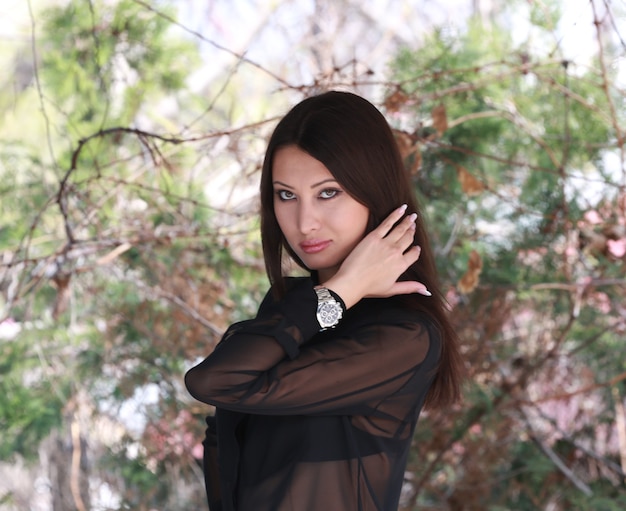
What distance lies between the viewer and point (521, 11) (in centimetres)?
307

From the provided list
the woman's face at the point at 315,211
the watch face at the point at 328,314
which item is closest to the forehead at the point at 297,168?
the woman's face at the point at 315,211

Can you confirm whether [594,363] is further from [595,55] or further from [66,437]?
[66,437]

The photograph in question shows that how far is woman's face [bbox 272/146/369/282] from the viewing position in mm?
1439

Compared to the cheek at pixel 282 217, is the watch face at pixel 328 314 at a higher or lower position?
lower

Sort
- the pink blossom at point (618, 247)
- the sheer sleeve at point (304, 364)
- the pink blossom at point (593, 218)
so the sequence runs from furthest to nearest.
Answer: the pink blossom at point (593, 218) < the pink blossom at point (618, 247) < the sheer sleeve at point (304, 364)

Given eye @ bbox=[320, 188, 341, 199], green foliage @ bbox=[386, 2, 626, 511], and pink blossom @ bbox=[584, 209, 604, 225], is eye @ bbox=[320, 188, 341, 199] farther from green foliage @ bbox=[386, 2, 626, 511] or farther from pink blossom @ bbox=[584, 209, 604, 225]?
pink blossom @ bbox=[584, 209, 604, 225]

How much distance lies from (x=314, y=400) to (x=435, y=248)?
175 centimetres

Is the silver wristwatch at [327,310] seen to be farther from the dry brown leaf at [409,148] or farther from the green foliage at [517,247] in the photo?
the green foliage at [517,247]

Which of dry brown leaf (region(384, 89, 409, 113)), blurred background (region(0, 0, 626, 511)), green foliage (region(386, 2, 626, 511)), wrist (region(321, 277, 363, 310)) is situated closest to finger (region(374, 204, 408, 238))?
wrist (region(321, 277, 363, 310))

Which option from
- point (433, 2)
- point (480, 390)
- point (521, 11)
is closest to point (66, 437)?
point (480, 390)

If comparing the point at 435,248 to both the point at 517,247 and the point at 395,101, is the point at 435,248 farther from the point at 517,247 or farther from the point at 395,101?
the point at 395,101

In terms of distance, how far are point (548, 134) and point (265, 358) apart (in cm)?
193

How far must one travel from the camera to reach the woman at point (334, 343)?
131 cm

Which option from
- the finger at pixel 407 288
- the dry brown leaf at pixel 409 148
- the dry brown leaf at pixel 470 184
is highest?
the dry brown leaf at pixel 409 148
